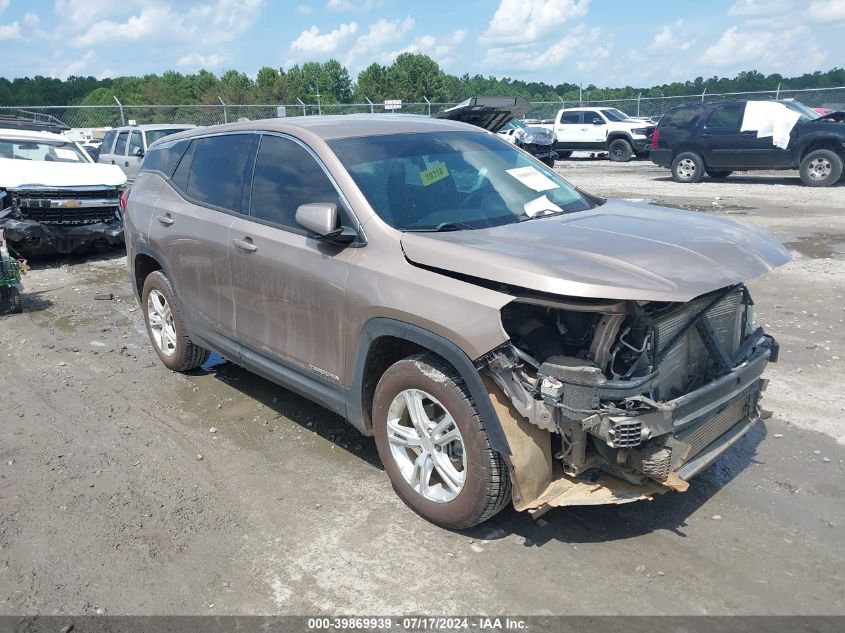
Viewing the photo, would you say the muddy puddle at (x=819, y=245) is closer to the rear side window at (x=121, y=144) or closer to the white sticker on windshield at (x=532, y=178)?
the white sticker on windshield at (x=532, y=178)

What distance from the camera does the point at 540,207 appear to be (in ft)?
14.0

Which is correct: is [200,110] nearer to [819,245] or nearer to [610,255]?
[819,245]

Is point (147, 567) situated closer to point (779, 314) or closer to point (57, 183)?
point (779, 314)

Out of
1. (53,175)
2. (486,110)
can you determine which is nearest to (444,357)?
(486,110)

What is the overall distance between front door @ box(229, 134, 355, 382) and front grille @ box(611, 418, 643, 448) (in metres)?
1.58

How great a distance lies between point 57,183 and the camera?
34.7 ft

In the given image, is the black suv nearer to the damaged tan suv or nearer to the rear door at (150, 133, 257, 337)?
the damaged tan suv

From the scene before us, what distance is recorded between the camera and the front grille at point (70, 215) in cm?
1030

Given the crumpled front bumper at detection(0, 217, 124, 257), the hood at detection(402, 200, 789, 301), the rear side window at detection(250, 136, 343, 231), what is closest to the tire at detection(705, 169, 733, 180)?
the crumpled front bumper at detection(0, 217, 124, 257)

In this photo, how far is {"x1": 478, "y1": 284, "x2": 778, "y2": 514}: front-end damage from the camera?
120 inches

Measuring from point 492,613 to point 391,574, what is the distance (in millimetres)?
528

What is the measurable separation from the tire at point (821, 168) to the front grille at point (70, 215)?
49.0ft

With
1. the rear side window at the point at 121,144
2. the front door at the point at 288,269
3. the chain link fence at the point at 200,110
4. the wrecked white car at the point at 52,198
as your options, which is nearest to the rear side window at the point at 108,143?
the rear side window at the point at 121,144

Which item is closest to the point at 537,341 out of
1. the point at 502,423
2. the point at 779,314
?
the point at 502,423
